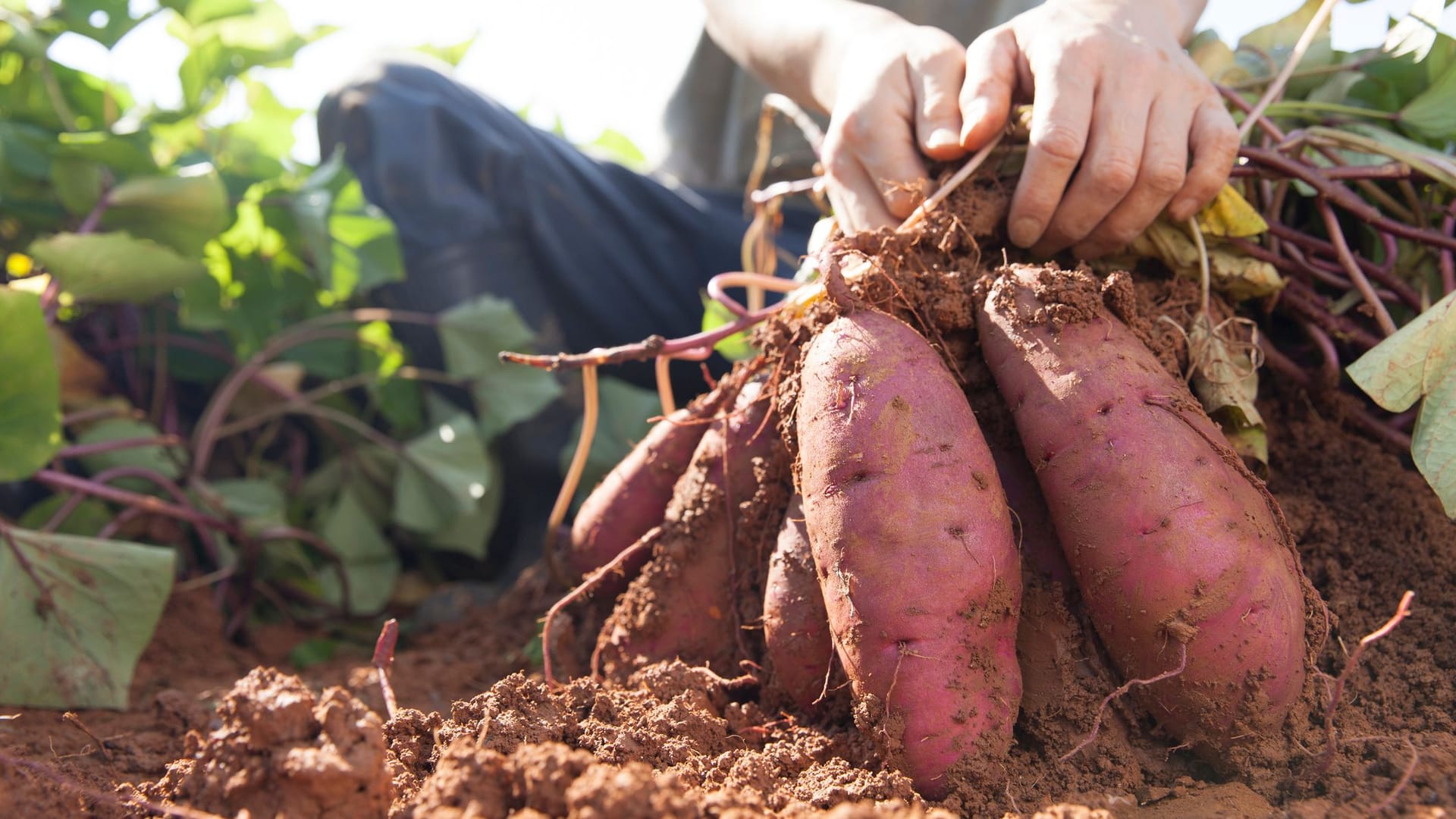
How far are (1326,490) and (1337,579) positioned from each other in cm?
18

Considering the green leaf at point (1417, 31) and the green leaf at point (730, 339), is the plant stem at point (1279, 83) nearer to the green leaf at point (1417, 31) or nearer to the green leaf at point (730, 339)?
the green leaf at point (1417, 31)

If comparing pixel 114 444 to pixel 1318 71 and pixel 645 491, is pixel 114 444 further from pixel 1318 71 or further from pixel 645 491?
pixel 1318 71

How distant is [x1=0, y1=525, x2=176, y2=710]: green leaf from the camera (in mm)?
1416

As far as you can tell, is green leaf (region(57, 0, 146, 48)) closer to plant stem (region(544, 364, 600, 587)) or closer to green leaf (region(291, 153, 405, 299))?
green leaf (region(291, 153, 405, 299))

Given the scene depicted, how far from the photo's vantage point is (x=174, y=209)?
2014 millimetres

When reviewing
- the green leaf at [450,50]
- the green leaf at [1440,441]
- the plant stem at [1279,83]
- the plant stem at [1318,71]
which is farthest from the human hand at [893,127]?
the green leaf at [450,50]

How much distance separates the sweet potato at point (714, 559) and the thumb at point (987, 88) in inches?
17.7

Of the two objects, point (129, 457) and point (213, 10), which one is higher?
point (213, 10)

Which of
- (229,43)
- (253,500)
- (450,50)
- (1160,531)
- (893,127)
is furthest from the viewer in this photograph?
(450,50)

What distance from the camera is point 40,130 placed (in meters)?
2.16

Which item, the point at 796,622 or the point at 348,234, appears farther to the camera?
the point at 348,234

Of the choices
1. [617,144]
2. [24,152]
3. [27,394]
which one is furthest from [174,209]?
[617,144]

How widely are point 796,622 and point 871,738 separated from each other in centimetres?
17

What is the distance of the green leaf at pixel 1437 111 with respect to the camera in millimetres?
1451
